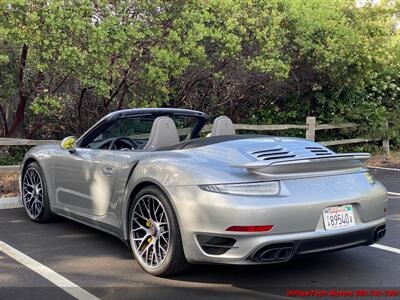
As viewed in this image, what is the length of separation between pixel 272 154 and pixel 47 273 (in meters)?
2.13

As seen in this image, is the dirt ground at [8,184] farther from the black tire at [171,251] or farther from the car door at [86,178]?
the black tire at [171,251]

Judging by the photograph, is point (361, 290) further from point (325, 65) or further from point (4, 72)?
point (325, 65)

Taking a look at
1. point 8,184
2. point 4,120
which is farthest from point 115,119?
point 4,120

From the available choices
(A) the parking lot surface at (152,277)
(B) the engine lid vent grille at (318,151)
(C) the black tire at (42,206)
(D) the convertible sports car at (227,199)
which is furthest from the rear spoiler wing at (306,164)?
(C) the black tire at (42,206)

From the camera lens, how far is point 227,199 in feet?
12.6

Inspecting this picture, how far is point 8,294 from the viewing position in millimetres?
3906

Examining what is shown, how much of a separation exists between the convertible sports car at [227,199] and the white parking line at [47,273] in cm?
60

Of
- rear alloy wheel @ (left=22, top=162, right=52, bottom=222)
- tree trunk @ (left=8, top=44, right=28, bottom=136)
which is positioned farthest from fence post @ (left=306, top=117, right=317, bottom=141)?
rear alloy wheel @ (left=22, top=162, right=52, bottom=222)

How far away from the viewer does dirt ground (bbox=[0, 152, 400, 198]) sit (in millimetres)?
7984

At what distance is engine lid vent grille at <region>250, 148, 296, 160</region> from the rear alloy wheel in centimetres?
279

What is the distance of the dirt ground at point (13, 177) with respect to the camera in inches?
314

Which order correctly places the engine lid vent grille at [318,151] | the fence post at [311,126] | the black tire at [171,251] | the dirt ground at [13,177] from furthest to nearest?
1. the fence post at [311,126]
2. the dirt ground at [13,177]
3. the engine lid vent grille at [318,151]
4. the black tire at [171,251]

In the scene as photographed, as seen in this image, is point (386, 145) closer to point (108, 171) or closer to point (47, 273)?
point (108, 171)

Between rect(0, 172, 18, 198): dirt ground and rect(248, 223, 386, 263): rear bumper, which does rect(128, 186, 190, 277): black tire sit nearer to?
rect(248, 223, 386, 263): rear bumper
